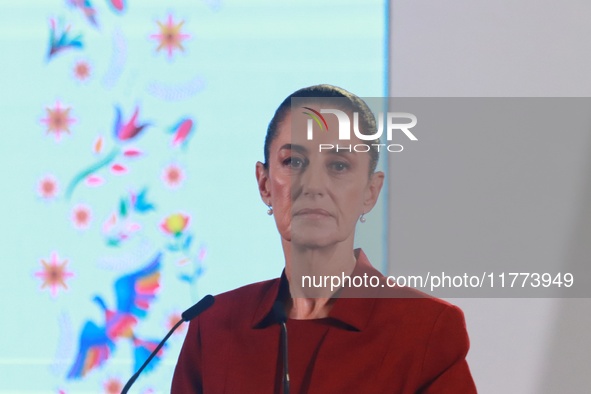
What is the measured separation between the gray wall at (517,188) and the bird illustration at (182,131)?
52 cm

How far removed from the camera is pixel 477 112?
2.12m

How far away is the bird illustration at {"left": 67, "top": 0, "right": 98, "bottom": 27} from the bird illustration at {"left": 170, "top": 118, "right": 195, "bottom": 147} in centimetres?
34

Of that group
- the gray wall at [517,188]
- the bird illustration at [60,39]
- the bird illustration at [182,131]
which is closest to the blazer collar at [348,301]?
the gray wall at [517,188]

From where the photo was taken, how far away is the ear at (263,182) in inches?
81.2

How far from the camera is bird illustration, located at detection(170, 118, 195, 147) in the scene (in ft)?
7.27

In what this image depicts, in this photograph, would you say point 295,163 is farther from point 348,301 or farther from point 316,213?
point 348,301

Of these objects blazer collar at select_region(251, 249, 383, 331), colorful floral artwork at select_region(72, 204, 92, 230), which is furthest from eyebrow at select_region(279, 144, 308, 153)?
colorful floral artwork at select_region(72, 204, 92, 230)

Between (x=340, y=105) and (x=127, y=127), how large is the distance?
1.97ft

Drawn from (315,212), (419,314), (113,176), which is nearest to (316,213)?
(315,212)

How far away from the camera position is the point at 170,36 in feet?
7.32

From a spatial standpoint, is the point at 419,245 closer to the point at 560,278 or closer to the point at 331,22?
the point at 560,278

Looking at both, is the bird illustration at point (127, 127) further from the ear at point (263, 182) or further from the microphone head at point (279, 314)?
the microphone head at point (279, 314)

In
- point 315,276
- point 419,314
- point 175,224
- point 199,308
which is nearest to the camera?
point 199,308

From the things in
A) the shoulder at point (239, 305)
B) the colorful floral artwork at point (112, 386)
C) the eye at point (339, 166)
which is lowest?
the colorful floral artwork at point (112, 386)
